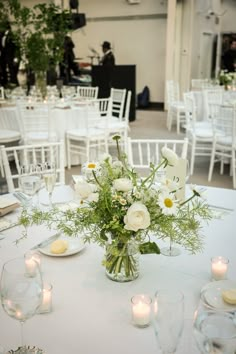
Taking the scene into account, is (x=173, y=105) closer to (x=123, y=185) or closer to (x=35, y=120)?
(x=35, y=120)

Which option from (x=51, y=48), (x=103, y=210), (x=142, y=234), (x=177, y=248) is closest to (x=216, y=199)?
(x=177, y=248)

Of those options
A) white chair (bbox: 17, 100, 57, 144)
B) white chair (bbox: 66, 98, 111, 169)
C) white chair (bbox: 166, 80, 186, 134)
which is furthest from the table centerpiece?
white chair (bbox: 166, 80, 186, 134)

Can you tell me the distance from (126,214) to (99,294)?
29 centimetres

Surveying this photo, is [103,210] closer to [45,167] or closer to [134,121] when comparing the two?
[45,167]

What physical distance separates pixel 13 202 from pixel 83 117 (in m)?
3.99

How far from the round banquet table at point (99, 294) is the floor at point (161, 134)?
3469mm

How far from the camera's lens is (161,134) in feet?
27.5

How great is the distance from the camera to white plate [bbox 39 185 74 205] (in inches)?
81.7

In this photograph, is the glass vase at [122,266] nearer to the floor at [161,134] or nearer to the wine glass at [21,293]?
the wine glass at [21,293]

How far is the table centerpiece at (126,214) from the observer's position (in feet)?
4.00

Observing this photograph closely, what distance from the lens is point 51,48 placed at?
5.80 meters

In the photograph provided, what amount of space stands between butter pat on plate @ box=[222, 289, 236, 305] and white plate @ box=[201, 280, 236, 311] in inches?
0.4

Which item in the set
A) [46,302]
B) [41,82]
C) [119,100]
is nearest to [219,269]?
[46,302]

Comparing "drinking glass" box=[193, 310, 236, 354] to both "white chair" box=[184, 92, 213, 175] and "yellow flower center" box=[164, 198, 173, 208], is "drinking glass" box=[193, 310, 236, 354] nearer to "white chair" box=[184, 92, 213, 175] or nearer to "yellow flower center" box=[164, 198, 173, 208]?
"yellow flower center" box=[164, 198, 173, 208]
